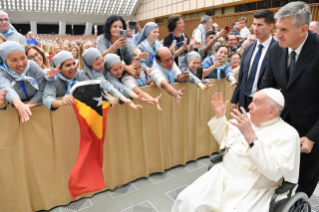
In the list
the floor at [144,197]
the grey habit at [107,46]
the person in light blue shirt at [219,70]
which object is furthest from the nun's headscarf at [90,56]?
the person in light blue shirt at [219,70]

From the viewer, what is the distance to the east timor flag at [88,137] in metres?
1.86

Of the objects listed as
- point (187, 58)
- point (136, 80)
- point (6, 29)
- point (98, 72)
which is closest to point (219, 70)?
point (187, 58)

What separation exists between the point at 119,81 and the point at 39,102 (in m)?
0.82

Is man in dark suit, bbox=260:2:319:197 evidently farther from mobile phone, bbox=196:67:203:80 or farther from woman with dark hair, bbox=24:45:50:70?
woman with dark hair, bbox=24:45:50:70

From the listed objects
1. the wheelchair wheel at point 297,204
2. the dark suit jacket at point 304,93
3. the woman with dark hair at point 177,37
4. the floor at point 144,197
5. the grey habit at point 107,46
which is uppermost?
the woman with dark hair at point 177,37

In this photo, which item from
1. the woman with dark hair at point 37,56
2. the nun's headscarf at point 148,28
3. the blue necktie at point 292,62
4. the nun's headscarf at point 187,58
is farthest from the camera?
the nun's headscarf at point 148,28

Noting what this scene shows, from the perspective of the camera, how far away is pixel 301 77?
163 centimetres

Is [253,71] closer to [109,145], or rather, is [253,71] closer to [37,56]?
[109,145]

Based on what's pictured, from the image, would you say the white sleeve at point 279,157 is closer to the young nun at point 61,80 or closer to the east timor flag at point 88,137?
the east timor flag at point 88,137

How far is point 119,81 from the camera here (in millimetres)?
2434

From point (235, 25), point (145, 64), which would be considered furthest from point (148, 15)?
point (145, 64)

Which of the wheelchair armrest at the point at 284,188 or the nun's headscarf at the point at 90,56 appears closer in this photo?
the wheelchair armrest at the point at 284,188

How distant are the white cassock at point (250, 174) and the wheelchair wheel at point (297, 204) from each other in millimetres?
99

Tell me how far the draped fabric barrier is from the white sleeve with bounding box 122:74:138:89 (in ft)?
0.67
